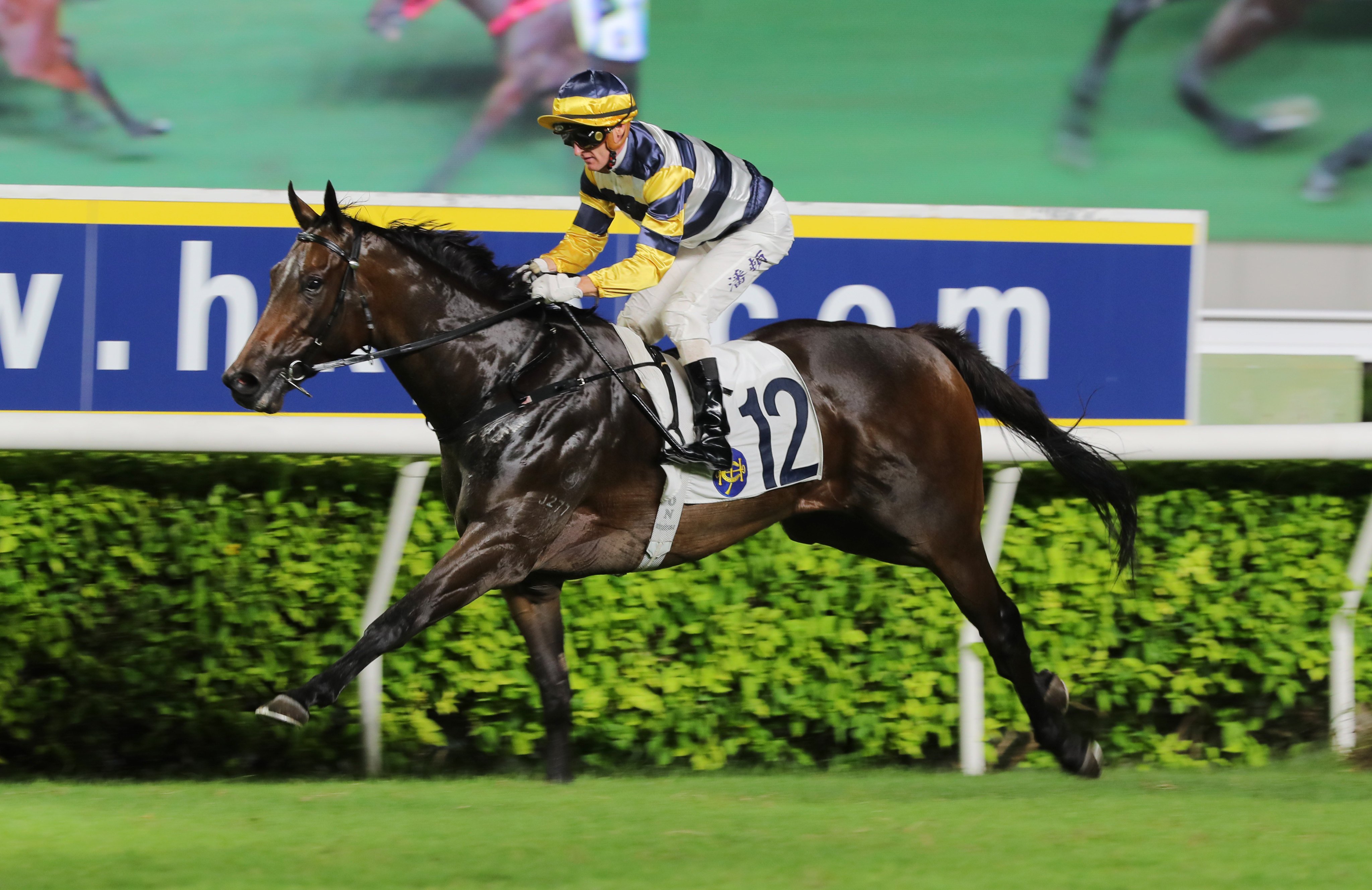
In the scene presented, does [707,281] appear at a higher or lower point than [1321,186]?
lower

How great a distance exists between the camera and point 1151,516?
4207 mm

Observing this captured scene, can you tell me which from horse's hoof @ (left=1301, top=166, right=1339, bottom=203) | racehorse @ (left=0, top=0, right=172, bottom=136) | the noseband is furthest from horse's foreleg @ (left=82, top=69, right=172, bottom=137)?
horse's hoof @ (left=1301, top=166, right=1339, bottom=203)

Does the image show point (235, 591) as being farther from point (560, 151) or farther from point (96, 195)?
point (560, 151)

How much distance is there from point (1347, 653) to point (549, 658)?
229 centimetres

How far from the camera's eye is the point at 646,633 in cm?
392

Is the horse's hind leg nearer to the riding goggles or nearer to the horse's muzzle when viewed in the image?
the riding goggles

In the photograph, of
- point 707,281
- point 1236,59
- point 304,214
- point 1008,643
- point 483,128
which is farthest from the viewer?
point 1236,59

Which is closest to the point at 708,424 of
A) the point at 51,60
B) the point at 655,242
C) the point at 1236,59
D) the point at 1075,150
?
the point at 655,242

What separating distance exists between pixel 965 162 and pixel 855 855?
7289mm

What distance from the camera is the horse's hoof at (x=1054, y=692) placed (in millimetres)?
3799

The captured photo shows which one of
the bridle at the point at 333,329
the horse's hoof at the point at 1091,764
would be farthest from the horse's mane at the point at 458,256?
the horse's hoof at the point at 1091,764

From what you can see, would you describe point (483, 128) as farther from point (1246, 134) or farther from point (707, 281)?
point (707, 281)

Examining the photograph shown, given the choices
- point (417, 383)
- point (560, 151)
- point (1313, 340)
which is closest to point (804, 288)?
point (417, 383)

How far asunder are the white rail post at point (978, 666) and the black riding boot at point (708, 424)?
89 centimetres
